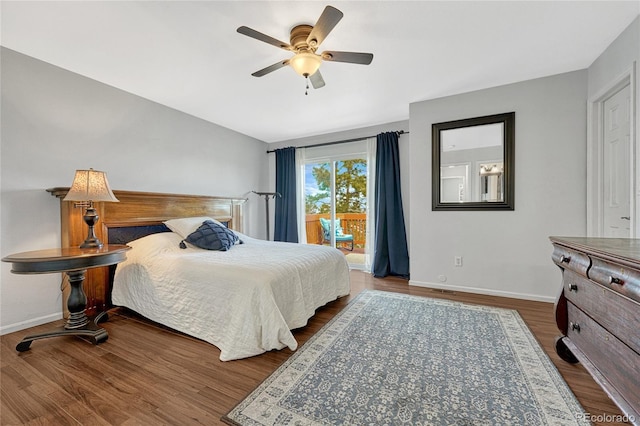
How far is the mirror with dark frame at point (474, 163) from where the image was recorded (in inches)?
121

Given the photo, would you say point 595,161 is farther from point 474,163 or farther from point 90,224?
point 90,224

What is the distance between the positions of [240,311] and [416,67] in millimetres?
2765

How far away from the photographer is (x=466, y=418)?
4.32 ft

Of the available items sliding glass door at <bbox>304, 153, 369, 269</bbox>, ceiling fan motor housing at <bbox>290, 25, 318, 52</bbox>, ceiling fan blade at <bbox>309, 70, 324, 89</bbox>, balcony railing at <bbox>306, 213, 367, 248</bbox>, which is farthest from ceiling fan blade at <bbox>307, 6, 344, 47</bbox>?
balcony railing at <bbox>306, 213, 367, 248</bbox>

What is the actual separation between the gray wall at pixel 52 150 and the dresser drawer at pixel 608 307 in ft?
13.4

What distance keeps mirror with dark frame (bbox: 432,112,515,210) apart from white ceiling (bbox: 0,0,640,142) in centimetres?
47

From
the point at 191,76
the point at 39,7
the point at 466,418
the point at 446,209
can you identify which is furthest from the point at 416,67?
the point at 39,7

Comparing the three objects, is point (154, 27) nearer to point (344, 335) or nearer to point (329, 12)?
point (329, 12)

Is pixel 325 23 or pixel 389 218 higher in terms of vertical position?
pixel 325 23

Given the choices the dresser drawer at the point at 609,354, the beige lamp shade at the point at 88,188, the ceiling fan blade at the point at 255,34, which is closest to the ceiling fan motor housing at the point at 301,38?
the ceiling fan blade at the point at 255,34

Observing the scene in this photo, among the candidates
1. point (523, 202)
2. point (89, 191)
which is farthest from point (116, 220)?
point (523, 202)

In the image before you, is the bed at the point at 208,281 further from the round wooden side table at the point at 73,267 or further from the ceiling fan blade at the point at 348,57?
the ceiling fan blade at the point at 348,57

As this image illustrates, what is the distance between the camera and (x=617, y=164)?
239cm

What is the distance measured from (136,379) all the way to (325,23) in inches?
99.5
